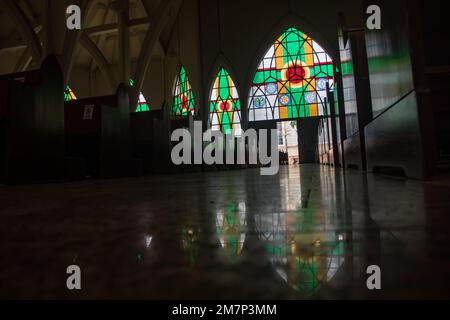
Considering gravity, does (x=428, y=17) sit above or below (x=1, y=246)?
above

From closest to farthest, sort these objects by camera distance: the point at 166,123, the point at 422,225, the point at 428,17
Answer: the point at 422,225 < the point at 428,17 < the point at 166,123

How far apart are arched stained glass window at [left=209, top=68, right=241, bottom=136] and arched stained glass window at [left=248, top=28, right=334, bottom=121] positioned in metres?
0.52

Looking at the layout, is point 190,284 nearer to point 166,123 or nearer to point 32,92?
point 32,92

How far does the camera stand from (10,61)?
12461 mm

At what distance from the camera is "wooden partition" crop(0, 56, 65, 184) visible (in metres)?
2.39

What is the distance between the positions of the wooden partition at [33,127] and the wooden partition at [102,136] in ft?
1.81

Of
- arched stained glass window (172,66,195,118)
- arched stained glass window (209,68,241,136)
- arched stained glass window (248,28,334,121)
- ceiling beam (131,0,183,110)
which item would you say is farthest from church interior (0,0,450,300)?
arched stained glass window (172,66,195,118)

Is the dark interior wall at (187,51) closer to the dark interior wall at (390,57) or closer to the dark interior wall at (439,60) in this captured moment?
the dark interior wall at (439,60)

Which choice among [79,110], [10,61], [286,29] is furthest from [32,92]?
[10,61]

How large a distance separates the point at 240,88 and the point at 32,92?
345 inches

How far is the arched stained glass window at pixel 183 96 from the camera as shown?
11859 millimetres

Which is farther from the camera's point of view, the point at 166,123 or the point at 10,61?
the point at 10,61

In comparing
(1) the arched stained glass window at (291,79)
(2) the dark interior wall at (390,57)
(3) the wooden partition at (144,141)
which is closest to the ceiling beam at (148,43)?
(1) the arched stained glass window at (291,79)

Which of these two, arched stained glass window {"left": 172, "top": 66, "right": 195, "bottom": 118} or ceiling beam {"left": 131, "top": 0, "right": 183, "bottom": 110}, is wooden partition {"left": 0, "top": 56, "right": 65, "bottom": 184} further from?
arched stained glass window {"left": 172, "top": 66, "right": 195, "bottom": 118}
